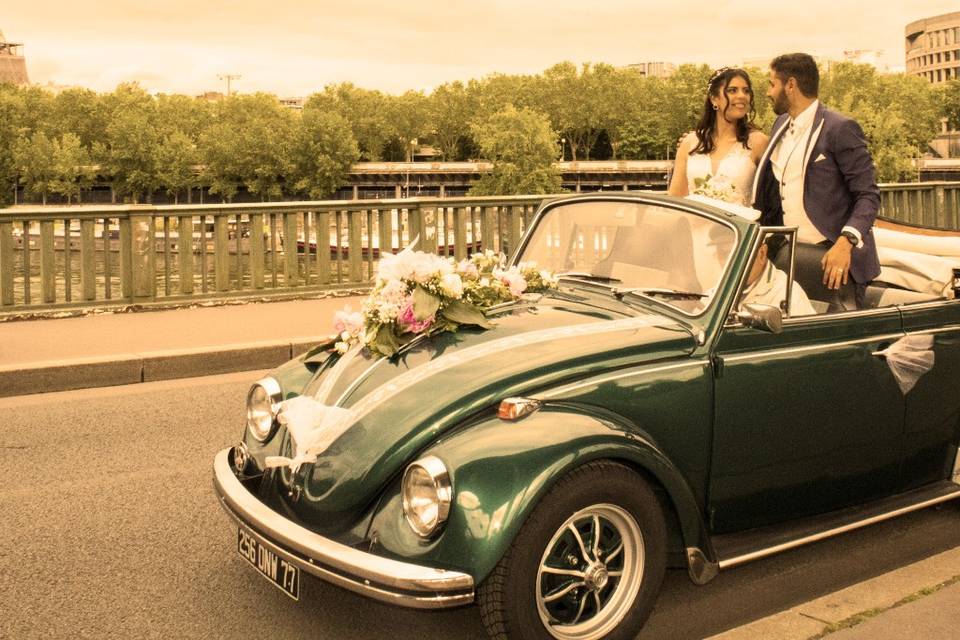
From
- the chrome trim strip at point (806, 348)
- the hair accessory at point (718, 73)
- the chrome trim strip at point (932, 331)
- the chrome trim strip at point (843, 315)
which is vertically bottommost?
the chrome trim strip at point (806, 348)

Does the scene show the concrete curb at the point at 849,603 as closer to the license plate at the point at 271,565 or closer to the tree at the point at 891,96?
the license plate at the point at 271,565

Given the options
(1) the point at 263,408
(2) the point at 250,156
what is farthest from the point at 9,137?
(1) the point at 263,408

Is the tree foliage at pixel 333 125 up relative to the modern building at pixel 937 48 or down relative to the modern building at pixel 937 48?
down

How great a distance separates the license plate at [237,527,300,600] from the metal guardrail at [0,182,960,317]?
756 centimetres

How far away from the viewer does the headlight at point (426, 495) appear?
3277mm

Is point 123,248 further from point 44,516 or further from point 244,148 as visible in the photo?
point 244,148

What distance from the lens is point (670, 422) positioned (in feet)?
12.5

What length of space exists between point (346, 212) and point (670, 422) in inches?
368

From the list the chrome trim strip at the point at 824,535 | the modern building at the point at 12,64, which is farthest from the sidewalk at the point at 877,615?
the modern building at the point at 12,64

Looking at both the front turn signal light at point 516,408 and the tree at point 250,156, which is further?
the tree at point 250,156

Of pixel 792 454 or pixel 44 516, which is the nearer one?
pixel 792 454

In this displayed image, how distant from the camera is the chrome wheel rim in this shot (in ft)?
11.3

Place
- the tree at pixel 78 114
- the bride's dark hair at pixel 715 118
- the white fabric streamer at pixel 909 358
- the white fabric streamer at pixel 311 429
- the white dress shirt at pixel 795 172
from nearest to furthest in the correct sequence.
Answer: the white fabric streamer at pixel 311 429 → the white fabric streamer at pixel 909 358 → the white dress shirt at pixel 795 172 → the bride's dark hair at pixel 715 118 → the tree at pixel 78 114

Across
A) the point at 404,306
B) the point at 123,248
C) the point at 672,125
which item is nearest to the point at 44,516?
the point at 404,306
